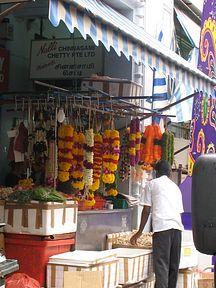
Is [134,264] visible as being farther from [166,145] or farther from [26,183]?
[166,145]

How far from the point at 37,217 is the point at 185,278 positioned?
116 inches

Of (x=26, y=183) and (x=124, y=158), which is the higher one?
(x=124, y=158)

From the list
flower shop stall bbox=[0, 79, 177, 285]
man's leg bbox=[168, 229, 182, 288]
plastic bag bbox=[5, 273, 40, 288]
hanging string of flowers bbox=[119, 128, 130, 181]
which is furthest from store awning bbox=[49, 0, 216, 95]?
Answer: plastic bag bbox=[5, 273, 40, 288]

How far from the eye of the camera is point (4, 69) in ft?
34.2

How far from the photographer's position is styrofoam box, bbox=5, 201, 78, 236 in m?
6.92

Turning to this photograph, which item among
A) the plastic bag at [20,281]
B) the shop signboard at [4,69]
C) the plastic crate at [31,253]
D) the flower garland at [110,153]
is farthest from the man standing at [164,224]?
the shop signboard at [4,69]

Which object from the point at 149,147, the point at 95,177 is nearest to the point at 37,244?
the point at 95,177

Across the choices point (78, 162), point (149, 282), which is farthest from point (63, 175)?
point (149, 282)

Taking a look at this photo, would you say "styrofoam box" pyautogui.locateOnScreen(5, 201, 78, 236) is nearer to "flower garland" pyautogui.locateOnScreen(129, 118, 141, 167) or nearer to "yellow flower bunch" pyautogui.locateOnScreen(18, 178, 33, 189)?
"yellow flower bunch" pyautogui.locateOnScreen(18, 178, 33, 189)

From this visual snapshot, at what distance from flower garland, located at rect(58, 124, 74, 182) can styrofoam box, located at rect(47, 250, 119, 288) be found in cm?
130

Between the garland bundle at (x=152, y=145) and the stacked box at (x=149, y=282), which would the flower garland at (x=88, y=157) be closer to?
the stacked box at (x=149, y=282)

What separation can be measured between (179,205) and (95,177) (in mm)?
1318

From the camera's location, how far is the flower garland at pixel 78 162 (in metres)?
8.22

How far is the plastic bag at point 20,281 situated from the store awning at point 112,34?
8.67 ft
